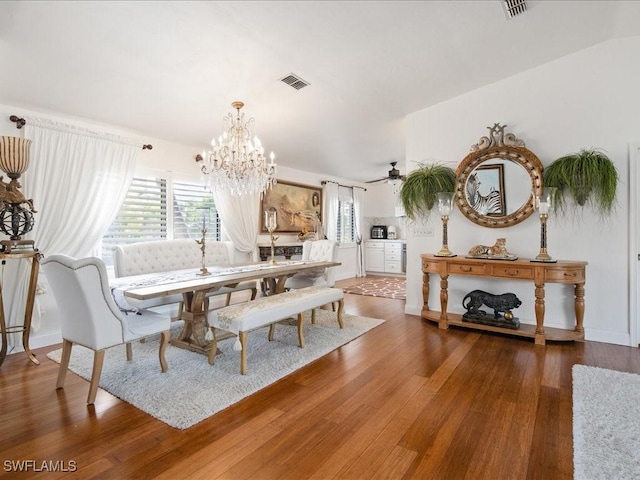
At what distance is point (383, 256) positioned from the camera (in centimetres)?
828

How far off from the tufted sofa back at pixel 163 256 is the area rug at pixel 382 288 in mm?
2648

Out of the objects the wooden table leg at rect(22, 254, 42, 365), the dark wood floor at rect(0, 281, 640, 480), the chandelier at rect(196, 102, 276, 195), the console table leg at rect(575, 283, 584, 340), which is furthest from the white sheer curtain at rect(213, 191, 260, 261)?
the console table leg at rect(575, 283, 584, 340)

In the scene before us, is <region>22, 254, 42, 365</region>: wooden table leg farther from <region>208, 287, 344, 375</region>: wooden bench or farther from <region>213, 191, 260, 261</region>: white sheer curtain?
<region>213, 191, 260, 261</region>: white sheer curtain

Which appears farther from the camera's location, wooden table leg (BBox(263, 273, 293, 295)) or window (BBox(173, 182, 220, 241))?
window (BBox(173, 182, 220, 241))

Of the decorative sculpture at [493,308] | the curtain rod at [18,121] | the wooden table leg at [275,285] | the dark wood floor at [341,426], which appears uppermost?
the curtain rod at [18,121]

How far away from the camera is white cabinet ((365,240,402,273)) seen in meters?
8.07

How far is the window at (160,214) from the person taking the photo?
13.4 ft

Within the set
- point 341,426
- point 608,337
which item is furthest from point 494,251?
point 341,426

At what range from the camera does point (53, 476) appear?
61.6 inches

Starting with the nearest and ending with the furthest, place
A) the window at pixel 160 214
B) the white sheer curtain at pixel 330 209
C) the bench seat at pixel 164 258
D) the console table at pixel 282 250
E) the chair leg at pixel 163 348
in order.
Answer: the chair leg at pixel 163 348 < the bench seat at pixel 164 258 < the window at pixel 160 214 < the console table at pixel 282 250 < the white sheer curtain at pixel 330 209

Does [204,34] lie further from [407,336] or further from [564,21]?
[407,336]

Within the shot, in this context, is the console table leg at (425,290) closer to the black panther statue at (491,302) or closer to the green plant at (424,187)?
the black panther statue at (491,302)

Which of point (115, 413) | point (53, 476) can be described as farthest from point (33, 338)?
point (53, 476)

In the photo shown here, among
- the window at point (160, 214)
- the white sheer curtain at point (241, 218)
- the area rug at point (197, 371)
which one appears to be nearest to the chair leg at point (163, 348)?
the area rug at point (197, 371)
